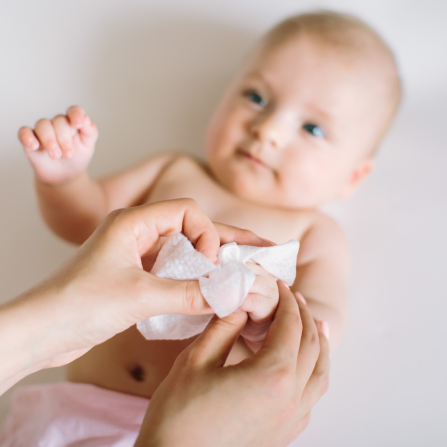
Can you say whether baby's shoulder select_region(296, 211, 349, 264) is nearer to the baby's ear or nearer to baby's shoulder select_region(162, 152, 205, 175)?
the baby's ear

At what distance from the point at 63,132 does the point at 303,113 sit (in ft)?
1.73

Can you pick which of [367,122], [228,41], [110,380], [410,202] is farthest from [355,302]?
[228,41]

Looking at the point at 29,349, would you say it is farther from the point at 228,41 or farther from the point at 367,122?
the point at 228,41

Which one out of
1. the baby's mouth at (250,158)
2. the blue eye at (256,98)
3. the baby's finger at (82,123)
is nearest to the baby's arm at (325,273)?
the baby's mouth at (250,158)

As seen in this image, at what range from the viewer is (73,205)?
983mm

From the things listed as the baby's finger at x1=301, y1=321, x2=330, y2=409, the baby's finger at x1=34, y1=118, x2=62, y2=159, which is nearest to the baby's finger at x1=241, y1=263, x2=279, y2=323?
the baby's finger at x1=301, y1=321, x2=330, y2=409

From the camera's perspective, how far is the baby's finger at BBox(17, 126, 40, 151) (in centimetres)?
84

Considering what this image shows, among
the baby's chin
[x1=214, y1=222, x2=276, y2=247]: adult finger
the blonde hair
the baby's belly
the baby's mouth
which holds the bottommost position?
the baby's belly

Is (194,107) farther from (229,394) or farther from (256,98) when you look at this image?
(229,394)

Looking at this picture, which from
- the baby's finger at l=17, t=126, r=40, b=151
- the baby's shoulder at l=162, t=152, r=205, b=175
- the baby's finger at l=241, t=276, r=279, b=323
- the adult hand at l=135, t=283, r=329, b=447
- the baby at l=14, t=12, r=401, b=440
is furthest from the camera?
the baby's shoulder at l=162, t=152, r=205, b=175

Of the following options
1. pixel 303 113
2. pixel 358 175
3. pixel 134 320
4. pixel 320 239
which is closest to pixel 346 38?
pixel 303 113

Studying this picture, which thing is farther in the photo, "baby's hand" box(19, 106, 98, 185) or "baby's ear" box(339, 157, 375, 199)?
"baby's ear" box(339, 157, 375, 199)

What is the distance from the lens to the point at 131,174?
1.07 metres

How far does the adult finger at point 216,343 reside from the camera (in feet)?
1.85
